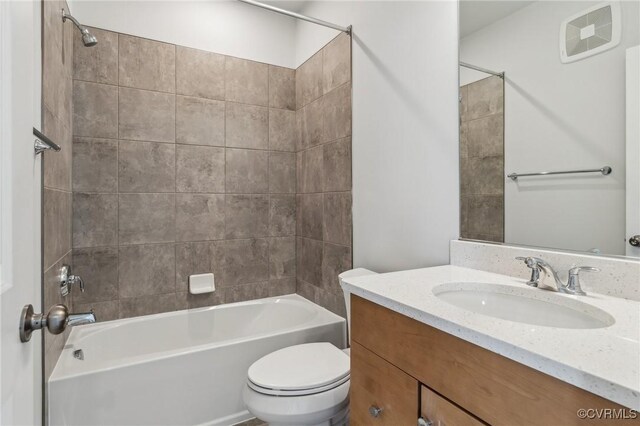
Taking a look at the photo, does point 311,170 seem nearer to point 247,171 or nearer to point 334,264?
point 247,171

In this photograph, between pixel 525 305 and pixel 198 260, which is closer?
pixel 525 305

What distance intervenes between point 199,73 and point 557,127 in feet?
7.10

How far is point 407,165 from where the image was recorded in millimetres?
1661

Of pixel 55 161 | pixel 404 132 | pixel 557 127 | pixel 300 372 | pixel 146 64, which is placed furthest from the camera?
pixel 146 64

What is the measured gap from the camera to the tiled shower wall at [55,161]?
4.43 ft

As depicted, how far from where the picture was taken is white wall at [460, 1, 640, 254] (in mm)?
989

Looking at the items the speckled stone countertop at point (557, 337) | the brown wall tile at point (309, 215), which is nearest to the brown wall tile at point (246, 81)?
the brown wall tile at point (309, 215)

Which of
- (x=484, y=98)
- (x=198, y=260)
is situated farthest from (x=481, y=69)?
(x=198, y=260)

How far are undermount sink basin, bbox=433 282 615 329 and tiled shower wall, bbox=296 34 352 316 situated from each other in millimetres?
992

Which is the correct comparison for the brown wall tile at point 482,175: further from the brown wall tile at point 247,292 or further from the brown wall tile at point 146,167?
the brown wall tile at point 146,167

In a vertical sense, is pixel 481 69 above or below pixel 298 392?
above

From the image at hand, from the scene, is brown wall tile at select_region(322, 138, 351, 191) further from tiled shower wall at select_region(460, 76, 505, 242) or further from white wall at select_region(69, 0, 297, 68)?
white wall at select_region(69, 0, 297, 68)

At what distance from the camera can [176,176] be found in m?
2.28

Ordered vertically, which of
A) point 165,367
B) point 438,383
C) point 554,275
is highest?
point 554,275
